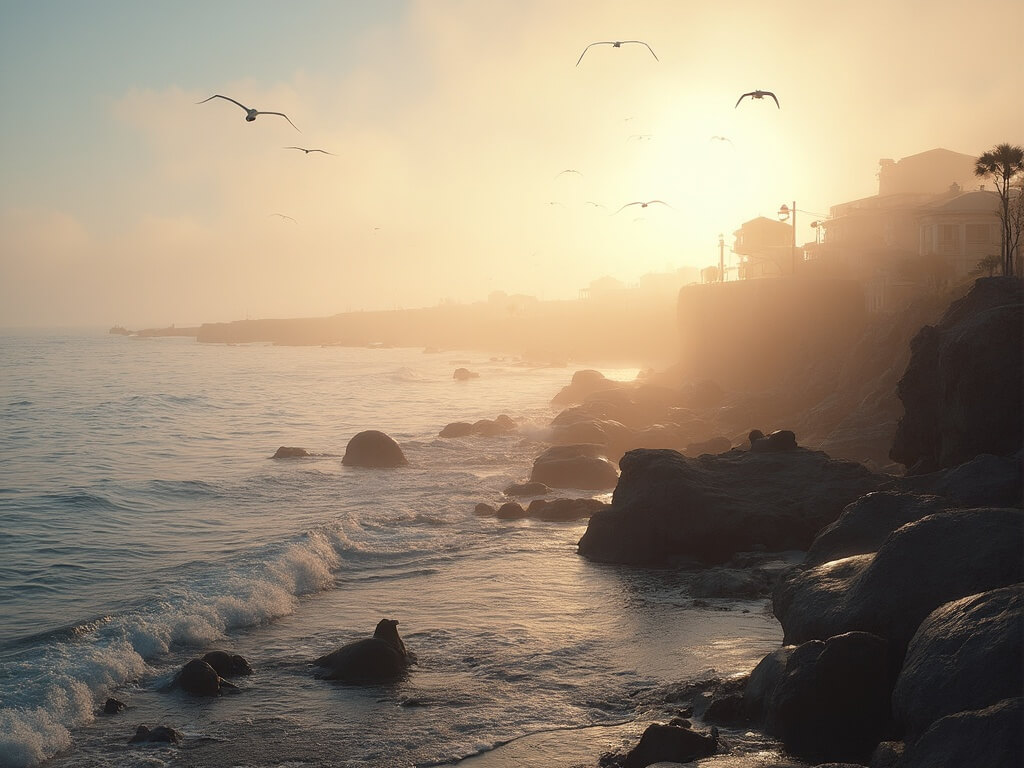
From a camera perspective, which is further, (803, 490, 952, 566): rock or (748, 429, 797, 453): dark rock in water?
(748, 429, 797, 453): dark rock in water

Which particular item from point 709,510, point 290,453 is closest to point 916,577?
point 709,510

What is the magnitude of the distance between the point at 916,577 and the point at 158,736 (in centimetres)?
854

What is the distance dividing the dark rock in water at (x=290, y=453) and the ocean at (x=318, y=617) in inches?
61.4

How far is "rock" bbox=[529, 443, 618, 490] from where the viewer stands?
28.9 m

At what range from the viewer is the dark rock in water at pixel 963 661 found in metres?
7.68

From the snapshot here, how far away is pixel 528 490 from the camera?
27.6 meters

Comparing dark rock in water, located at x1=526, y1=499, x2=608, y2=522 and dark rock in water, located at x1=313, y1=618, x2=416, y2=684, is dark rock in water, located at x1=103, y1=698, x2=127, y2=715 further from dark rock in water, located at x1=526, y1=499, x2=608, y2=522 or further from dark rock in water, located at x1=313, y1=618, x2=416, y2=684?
dark rock in water, located at x1=526, y1=499, x2=608, y2=522

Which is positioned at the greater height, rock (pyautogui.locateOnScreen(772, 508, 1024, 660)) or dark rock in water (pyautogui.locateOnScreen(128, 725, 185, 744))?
rock (pyautogui.locateOnScreen(772, 508, 1024, 660))

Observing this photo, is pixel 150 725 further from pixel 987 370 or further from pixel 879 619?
pixel 987 370

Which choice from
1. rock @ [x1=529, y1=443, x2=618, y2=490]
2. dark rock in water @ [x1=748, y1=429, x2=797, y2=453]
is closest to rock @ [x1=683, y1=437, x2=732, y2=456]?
rock @ [x1=529, y1=443, x2=618, y2=490]

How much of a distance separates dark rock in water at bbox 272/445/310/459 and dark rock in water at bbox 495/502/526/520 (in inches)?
573

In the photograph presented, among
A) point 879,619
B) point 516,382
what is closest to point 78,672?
point 879,619

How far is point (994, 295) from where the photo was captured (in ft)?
70.9

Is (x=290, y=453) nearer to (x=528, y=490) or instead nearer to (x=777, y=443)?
(x=528, y=490)
